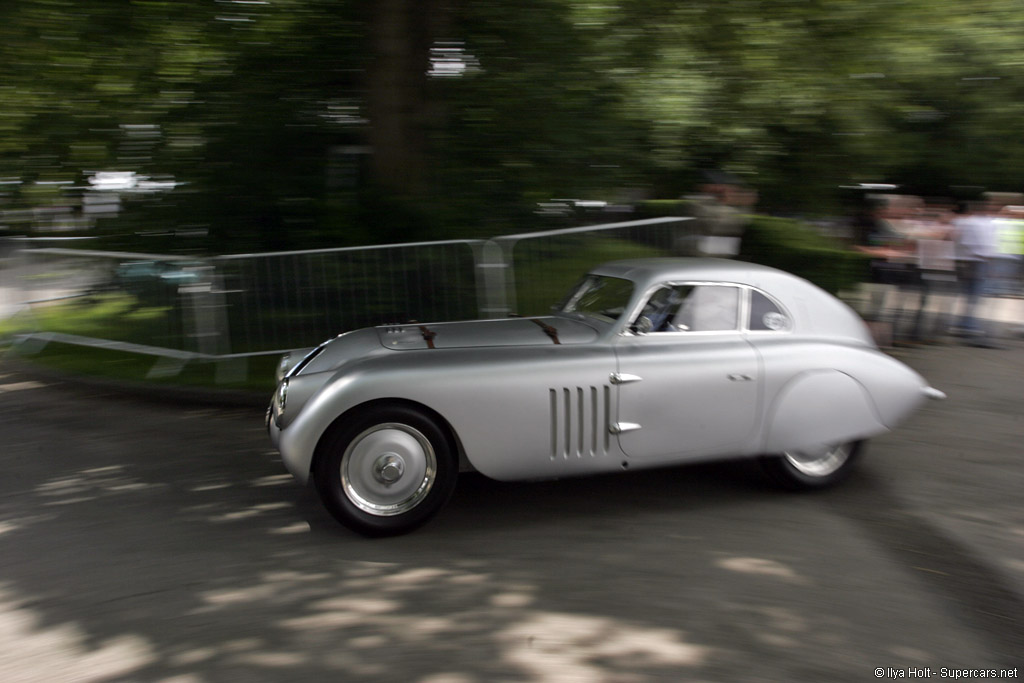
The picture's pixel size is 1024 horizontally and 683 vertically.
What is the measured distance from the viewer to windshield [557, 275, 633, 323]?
17.7ft

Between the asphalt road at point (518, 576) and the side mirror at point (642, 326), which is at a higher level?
the side mirror at point (642, 326)

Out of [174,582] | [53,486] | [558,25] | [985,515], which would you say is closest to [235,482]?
[53,486]

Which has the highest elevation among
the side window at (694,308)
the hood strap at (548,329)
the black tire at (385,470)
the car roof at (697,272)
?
the car roof at (697,272)

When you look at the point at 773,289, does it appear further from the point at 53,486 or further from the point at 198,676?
the point at 53,486

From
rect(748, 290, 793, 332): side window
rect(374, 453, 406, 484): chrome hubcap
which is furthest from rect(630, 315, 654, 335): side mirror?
rect(374, 453, 406, 484): chrome hubcap

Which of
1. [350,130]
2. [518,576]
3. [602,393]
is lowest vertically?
[518,576]

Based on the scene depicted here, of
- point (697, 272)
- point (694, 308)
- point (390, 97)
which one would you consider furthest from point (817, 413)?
point (390, 97)

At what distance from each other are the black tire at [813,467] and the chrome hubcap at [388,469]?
223 centimetres

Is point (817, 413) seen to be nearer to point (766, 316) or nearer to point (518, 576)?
point (766, 316)

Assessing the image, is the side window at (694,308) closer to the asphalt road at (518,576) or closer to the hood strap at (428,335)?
the asphalt road at (518,576)

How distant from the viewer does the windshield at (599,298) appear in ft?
17.7

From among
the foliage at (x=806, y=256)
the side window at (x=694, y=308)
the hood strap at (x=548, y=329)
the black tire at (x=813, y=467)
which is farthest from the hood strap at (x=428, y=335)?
the foliage at (x=806, y=256)

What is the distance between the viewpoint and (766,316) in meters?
5.45

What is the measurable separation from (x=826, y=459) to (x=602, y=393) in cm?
173
